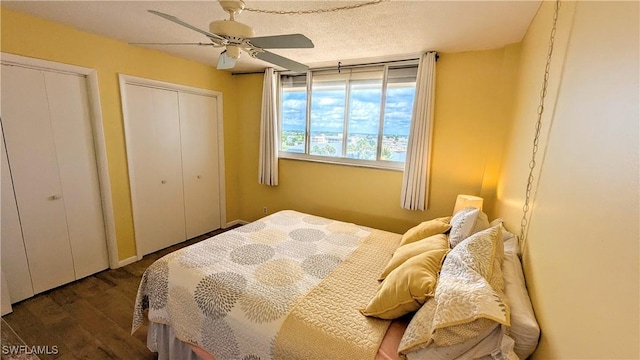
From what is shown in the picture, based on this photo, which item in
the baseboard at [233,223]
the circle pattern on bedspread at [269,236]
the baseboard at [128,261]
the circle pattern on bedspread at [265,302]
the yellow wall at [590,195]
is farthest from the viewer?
the baseboard at [233,223]

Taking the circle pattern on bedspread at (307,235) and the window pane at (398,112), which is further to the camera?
the window pane at (398,112)

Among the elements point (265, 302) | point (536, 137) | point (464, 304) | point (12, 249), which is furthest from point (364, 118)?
point (12, 249)

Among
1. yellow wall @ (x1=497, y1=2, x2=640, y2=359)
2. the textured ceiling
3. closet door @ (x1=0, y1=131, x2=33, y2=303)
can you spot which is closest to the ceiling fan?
the textured ceiling

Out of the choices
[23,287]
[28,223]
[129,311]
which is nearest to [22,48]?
[28,223]

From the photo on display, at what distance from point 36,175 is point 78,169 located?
0.93 ft

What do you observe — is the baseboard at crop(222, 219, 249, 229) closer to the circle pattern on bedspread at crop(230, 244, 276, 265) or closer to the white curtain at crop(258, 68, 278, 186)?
the white curtain at crop(258, 68, 278, 186)

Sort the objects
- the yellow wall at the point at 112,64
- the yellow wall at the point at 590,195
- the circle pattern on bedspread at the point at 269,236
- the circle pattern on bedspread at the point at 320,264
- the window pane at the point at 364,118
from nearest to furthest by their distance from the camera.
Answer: the yellow wall at the point at 590,195, the circle pattern on bedspread at the point at 320,264, the yellow wall at the point at 112,64, the circle pattern on bedspread at the point at 269,236, the window pane at the point at 364,118

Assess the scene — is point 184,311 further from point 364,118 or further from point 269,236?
point 364,118

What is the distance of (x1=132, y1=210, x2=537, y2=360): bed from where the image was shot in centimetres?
114

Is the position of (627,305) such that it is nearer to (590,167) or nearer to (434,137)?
(590,167)

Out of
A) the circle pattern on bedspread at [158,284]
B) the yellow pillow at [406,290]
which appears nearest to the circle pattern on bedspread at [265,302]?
the yellow pillow at [406,290]

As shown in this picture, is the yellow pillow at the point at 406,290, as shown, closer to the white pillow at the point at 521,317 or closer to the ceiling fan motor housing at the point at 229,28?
the white pillow at the point at 521,317

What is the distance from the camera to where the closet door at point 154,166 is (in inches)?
113

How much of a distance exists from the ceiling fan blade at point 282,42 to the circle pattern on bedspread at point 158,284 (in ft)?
4.98
